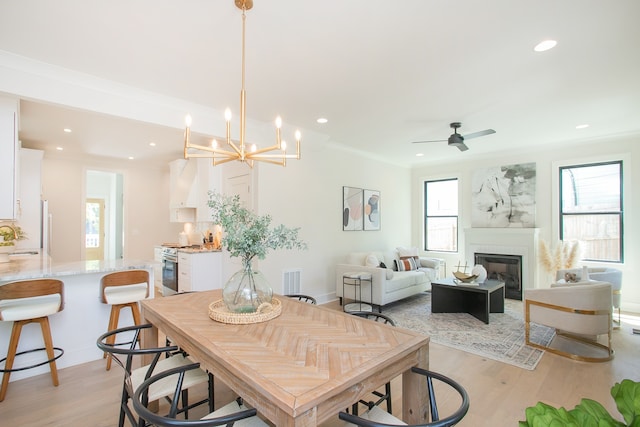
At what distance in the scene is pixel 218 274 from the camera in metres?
5.27

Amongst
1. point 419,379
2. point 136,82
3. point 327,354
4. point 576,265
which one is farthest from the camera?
point 576,265

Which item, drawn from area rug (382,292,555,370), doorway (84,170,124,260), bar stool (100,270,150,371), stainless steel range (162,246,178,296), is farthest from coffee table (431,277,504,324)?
doorway (84,170,124,260)

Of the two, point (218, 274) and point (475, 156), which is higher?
point (475, 156)

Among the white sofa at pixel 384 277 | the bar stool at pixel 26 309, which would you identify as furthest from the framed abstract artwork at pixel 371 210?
the bar stool at pixel 26 309

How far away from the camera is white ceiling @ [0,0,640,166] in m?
2.11

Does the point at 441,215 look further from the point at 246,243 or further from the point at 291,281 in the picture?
the point at 246,243

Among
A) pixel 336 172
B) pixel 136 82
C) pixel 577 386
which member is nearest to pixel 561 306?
pixel 577 386

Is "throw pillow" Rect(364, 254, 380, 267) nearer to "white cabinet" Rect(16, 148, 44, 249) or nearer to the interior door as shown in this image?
"white cabinet" Rect(16, 148, 44, 249)

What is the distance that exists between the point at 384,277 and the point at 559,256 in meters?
3.04

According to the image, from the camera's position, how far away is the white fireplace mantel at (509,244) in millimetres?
5539

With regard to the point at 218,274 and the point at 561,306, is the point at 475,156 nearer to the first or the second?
the point at 561,306

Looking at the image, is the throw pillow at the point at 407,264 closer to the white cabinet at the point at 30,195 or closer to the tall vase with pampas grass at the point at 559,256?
the tall vase with pampas grass at the point at 559,256

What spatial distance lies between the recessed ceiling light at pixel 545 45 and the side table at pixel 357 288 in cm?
332

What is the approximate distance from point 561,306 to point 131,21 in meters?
4.61
